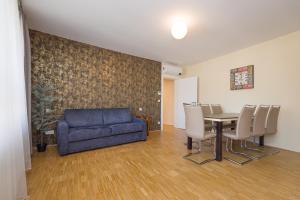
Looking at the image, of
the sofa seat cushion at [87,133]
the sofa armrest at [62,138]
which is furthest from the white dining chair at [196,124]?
the sofa armrest at [62,138]

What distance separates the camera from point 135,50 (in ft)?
13.9

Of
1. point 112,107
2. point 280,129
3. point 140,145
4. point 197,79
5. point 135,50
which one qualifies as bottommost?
point 140,145

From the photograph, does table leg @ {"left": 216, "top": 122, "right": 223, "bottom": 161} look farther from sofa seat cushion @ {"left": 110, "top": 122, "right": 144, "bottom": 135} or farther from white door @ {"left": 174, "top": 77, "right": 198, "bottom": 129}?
white door @ {"left": 174, "top": 77, "right": 198, "bottom": 129}

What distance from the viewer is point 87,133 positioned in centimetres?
309

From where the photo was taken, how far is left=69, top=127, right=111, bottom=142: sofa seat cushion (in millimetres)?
2953

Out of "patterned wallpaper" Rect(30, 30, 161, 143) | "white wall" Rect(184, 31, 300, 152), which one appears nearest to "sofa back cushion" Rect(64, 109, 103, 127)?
"patterned wallpaper" Rect(30, 30, 161, 143)

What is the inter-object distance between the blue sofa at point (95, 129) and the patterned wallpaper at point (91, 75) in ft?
1.17

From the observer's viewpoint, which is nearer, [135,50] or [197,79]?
[135,50]

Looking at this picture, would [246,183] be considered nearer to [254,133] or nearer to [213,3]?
[254,133]

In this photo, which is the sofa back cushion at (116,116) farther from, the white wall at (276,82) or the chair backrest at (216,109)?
the white wall at (276,82)

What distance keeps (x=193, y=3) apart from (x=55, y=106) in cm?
353

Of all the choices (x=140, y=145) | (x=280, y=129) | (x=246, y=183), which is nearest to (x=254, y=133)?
(x=280, y=129)

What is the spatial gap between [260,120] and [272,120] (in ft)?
1.65

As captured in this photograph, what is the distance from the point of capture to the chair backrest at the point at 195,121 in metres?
2.70
